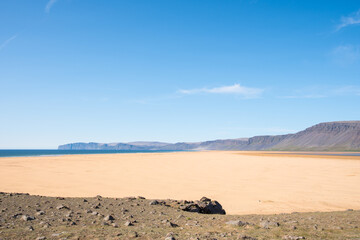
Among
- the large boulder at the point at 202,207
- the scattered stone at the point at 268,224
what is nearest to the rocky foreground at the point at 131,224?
→ the scattered stone at the point at 268,224

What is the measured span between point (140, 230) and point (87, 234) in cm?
102

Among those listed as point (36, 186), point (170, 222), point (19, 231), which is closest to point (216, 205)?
point (170, 222)

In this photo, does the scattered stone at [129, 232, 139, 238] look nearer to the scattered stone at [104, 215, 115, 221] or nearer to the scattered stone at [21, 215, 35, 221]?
the scattered stone at [104, 215, 115, 221]

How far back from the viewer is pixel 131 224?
586 cm

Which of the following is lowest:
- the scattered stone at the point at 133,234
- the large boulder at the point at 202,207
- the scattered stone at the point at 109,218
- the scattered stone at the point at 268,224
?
the large boulder at the point at 202,207

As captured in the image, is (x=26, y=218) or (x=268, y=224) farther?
(x=268, y=224)

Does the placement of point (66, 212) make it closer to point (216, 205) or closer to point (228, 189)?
point (216, 205)

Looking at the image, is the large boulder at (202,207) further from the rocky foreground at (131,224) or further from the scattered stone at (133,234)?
the scattered stone at (133,234)

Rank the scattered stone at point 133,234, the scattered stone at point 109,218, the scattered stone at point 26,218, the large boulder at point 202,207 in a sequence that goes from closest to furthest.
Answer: the scattered stone at point 133,234
the scattered stone at point 26,218
the scattered stone at point 109,218
the large boulder at point 202,207

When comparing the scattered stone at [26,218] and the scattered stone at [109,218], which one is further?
the scattered stone at [109,218]

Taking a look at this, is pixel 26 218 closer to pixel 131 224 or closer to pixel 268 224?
pixel 131 224

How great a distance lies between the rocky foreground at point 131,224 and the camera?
4.94 metres

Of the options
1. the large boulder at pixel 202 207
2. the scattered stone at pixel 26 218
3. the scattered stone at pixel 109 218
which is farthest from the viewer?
the large boulder at pixel 202 207

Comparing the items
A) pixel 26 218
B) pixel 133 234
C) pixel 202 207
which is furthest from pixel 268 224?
pixel 26 218
